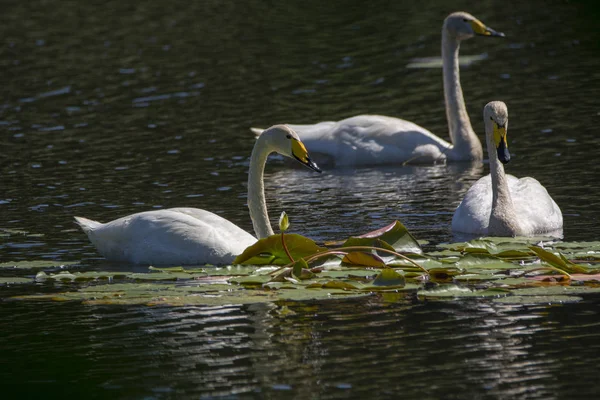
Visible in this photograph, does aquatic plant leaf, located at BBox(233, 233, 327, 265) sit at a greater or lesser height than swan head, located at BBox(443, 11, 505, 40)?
lesser

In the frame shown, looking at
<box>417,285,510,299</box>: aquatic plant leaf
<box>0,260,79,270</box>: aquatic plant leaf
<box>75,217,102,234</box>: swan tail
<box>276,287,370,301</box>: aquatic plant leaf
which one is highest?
<box>75,217,102,234</box>: swan tail

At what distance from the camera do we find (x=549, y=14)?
27.8 meters

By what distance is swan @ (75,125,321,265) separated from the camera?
1031cm

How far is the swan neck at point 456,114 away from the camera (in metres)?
16.6

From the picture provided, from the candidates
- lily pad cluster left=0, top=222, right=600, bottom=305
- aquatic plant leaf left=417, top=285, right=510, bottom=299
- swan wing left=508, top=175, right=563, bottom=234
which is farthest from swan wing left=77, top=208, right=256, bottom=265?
swan wing left=508, top=175, right=563, bottom=234

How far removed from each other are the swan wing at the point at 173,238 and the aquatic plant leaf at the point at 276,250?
337mm

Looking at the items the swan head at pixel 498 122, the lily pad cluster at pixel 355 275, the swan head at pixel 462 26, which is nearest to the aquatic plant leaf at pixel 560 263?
the lily pad cluster at pixel 355 275

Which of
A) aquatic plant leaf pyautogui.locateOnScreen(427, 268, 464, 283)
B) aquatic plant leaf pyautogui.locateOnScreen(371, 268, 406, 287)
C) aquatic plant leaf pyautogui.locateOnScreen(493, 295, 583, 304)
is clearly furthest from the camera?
aquatic plant leaf pyautogui.locateOnScreen(427, 268, 464, 283)

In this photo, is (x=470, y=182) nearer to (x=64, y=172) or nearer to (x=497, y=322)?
(x=64, y=172)

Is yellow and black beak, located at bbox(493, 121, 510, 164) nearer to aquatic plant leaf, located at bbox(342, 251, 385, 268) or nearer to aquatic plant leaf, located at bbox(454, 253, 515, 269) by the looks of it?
aquatic plant leaf, located at bbox(454, 253, 515, 269)

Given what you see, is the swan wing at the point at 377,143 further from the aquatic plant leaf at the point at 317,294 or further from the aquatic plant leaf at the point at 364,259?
the aquatic plant leaf at the point at 317,294

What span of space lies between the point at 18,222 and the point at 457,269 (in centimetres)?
→ 507

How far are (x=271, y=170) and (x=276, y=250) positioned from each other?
6.60 metres

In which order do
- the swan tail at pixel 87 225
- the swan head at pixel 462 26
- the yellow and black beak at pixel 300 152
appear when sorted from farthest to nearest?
the swan head at pixel 462 26 → the swan tail at pixel 87 225 → the yellow and black beak at pixel 300 152
